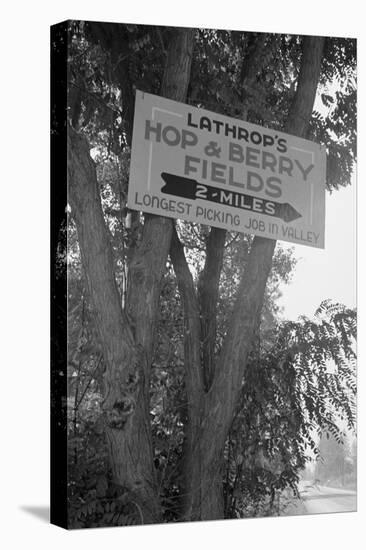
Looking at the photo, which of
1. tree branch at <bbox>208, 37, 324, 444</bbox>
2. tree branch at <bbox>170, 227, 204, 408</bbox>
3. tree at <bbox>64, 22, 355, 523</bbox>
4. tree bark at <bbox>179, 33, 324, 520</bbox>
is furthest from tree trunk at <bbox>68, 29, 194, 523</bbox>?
tree branch at <bbox>208, 37, 324, 444</bbox>

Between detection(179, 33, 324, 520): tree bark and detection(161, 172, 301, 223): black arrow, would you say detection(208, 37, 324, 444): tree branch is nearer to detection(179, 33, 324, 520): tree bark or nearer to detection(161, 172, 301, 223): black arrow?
detection(179, 33, 324, 520): tree bark

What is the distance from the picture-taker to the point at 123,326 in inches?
227

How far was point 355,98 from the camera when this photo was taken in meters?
6.60

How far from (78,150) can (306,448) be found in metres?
2.15

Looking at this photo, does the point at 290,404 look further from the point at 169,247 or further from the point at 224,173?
the point at 224,173

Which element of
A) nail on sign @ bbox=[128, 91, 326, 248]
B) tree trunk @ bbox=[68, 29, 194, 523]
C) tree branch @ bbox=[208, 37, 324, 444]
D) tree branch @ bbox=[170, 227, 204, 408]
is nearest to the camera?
tree trunk @ bbox=[68, 29, 194, 523]

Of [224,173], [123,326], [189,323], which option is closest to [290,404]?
[189,323]

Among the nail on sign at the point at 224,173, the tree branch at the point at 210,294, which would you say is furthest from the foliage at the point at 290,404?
the nail on sign at the point at 224,173

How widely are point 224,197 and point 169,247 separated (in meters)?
0.44

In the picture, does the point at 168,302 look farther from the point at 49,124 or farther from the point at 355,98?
the point at 355,98

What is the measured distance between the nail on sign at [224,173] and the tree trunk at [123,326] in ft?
0.69

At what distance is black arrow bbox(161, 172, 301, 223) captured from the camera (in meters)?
5.91

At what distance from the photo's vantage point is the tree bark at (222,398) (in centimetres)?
601

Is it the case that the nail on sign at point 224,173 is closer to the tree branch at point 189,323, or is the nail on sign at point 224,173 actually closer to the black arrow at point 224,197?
the black arrow at point 224,197
